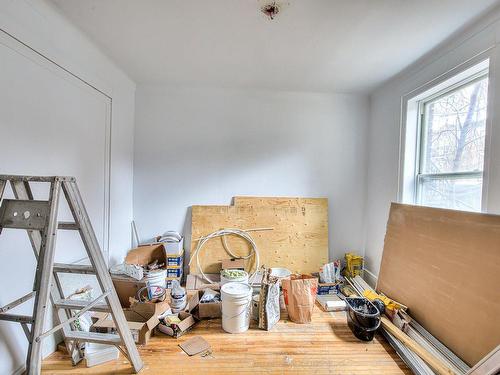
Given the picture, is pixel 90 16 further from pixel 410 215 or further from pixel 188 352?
pixel 410 215

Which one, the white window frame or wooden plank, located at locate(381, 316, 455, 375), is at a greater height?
the white window frame

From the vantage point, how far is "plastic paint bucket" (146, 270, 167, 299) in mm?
2318

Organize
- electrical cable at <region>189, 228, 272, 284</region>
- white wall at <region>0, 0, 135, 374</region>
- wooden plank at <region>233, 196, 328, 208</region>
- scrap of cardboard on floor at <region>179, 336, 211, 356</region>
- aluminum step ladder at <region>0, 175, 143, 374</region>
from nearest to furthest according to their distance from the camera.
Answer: aluminum step ladder at <region>0, 175, 143, 374</region>
white wall at <region>0, 0, 135, 374</region>
scrap of cardboard on floor at <region>179, 336, 211, 356</region>
electrical cable at <region>189, 228, 272, 284</region>
wooden plank at <region>233, 196, 328, 208</region>

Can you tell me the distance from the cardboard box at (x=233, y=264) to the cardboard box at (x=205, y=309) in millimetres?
644

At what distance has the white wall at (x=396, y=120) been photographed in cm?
170

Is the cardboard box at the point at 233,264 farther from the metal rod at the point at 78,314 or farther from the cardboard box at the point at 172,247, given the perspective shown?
the metal rod at the point at 78,314

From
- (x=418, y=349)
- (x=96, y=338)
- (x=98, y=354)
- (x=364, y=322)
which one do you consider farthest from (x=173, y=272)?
(x=418, y=349)

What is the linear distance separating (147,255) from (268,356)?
1.83m

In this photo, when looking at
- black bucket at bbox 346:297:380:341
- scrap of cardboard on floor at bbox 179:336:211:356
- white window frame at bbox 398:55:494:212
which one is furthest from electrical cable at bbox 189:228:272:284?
white window frame at bbox 398:55:494:212

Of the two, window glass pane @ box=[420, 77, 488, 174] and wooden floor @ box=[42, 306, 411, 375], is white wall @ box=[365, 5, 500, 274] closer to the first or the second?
window glass pane @ box=[420, 77, 488, 174]

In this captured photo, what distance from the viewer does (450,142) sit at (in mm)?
2229

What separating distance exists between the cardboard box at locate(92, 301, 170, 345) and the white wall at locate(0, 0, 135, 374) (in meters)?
0.37

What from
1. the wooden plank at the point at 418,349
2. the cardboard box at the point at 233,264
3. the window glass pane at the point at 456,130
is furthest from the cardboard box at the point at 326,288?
the window glass pane at the point at 456,130

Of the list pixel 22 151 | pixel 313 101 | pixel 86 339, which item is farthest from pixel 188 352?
pixel 313 101
